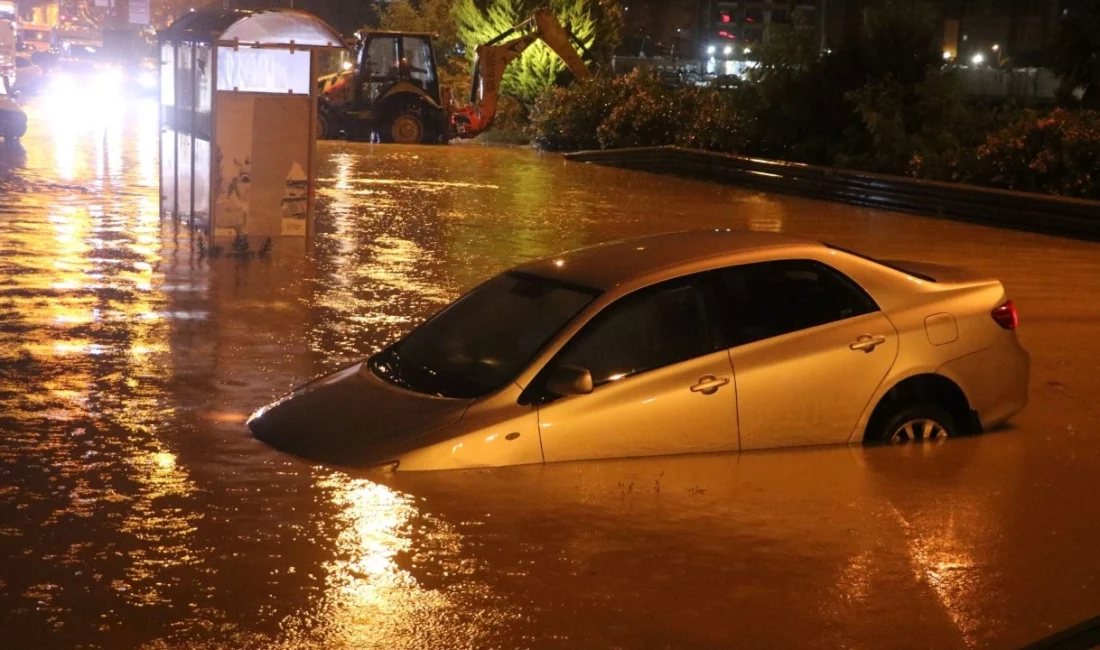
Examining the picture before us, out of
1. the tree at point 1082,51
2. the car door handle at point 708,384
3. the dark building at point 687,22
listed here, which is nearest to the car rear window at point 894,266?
the car door handle at point 708,384

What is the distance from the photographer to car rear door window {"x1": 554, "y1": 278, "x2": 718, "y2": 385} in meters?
7.30

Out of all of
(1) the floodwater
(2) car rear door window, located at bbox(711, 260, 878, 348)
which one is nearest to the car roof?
(2) car rear door window, located at bbox(711, 260, 878, 348)

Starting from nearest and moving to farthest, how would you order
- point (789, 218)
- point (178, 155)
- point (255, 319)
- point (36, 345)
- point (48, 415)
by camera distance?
point (48, 415) < point (36, 345) < point (255, 319) < point (178, 155) < point (789, 218)

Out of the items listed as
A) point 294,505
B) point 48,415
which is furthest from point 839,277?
point 48,415

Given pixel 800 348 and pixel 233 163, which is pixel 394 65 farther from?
pixel 800 348

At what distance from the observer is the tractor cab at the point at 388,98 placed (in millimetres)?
39000

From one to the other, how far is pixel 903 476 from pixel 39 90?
56273 mm

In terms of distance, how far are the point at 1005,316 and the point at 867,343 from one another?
3.58 feet

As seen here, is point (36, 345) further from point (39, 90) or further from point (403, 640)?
point (39, 90)

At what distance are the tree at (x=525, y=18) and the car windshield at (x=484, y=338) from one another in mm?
36148

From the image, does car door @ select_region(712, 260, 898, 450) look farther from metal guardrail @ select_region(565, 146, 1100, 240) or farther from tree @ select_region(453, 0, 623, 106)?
tree @ select_region(453, 0, 623, 106)

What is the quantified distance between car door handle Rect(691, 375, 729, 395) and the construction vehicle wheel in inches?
1279

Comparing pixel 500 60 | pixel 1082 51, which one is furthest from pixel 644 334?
pixel 500 60

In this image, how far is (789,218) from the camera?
71.9ft
